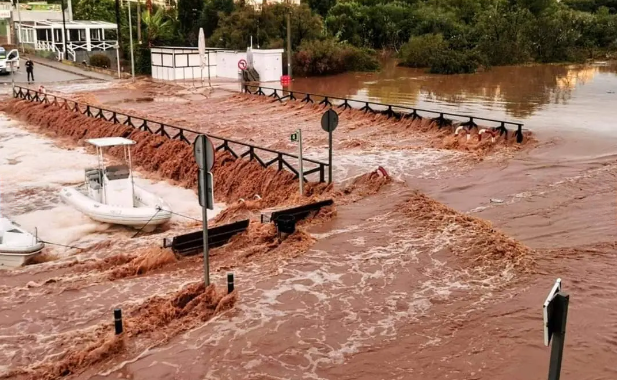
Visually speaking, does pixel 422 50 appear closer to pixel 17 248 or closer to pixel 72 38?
pixel 72 38

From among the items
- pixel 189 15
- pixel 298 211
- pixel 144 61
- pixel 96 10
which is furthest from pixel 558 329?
pixel 96 10

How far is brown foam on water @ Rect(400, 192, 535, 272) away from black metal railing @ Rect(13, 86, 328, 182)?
2801 millimetres

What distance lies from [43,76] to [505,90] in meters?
31.5

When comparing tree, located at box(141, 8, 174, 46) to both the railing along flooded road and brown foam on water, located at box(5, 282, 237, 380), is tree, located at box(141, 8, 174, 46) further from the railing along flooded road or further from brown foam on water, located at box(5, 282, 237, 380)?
brown foam on water, located at box(5, 282, 237, 380)

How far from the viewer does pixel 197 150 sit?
8039 mm

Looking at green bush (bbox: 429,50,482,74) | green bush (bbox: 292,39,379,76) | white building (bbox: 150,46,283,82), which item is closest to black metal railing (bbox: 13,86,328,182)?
white building (bbox: 150,46,283,82)

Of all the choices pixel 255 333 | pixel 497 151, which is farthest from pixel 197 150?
pixel 497 151

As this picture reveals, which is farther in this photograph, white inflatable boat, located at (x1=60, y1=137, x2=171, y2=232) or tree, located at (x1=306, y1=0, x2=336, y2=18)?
tree, located at (x1=306, y1=0, x2=336, y2=18)

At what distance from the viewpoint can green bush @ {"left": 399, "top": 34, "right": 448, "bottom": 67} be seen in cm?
5547

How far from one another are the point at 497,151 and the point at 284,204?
8.32m

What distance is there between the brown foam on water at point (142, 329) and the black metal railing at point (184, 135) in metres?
6.44

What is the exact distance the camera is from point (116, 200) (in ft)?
49.4

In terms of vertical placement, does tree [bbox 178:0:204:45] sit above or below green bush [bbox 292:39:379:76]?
above

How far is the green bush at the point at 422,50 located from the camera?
182 ft
